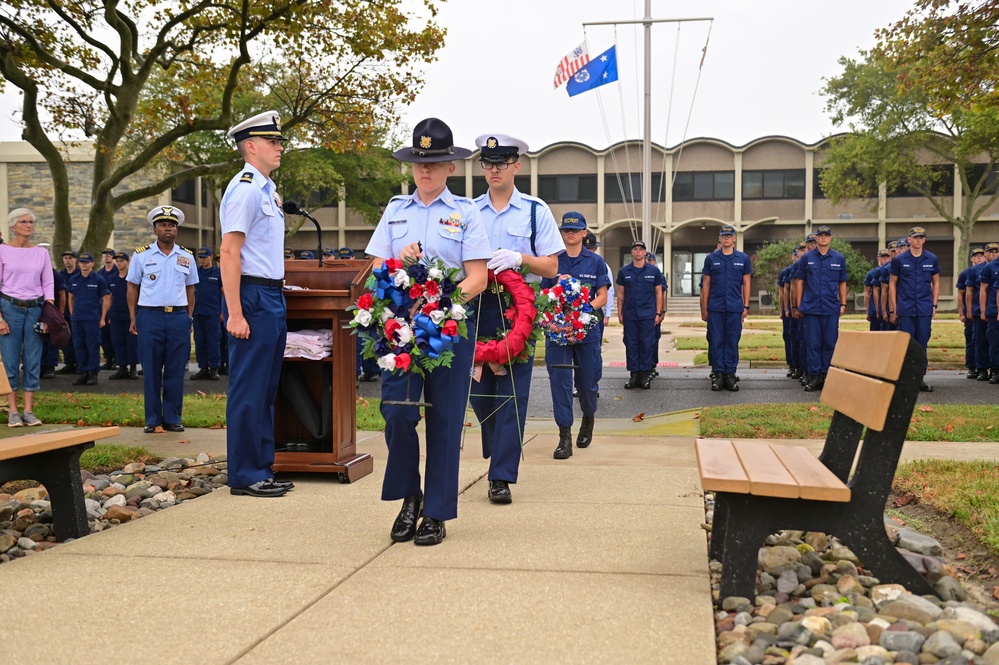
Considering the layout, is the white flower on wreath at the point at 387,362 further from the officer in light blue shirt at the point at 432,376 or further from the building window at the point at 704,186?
the building window at the point at 704,186

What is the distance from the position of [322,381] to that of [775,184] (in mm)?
48147

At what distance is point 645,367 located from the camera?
48.4ft

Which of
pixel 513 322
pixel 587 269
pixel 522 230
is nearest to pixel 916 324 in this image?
pixel 587 269

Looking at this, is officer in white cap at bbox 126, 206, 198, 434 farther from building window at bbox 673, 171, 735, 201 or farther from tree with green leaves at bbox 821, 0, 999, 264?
building window at bbox 673, 171, 735, 201

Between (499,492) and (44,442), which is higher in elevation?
(44,442)

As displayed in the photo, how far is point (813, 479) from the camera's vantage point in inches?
157

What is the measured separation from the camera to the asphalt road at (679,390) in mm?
12258

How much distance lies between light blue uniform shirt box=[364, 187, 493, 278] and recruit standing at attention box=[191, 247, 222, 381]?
38.8 ft

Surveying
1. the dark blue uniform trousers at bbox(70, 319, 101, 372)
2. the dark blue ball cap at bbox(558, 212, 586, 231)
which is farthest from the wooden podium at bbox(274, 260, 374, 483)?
the dark blue uniform trousers at bbox(70, 319, 101, 372)

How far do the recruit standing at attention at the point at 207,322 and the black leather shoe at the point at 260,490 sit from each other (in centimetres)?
1039

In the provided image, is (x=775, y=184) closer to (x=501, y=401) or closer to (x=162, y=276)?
(x=162, y=276)

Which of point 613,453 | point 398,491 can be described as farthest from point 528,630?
point 613,453

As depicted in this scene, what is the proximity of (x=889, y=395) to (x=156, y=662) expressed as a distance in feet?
9.52

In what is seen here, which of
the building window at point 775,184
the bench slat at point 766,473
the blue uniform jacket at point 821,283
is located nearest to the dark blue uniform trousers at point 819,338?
the blue uniform jacket at point 821,283
